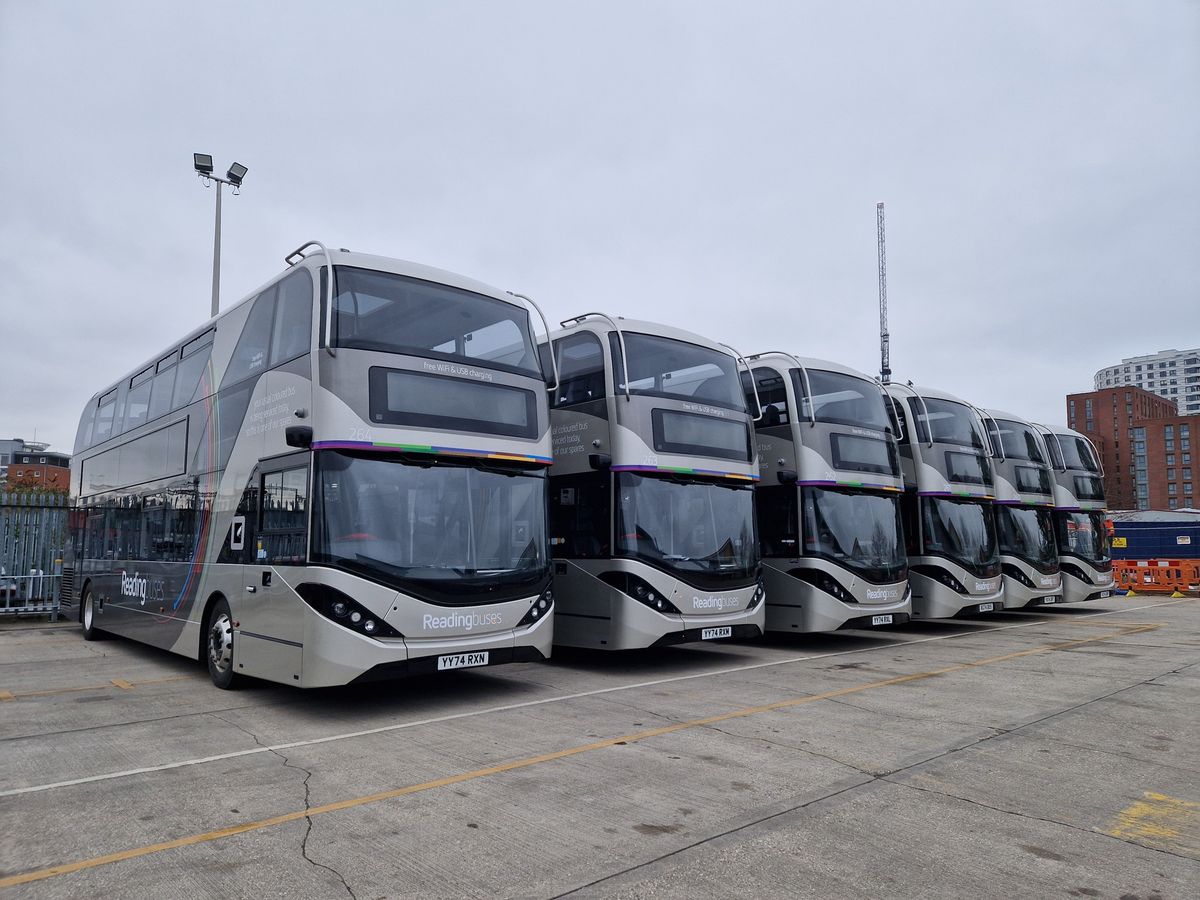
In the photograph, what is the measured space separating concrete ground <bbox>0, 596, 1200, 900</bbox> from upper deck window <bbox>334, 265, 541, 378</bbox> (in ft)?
11.5

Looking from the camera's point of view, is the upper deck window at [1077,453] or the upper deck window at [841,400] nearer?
the upper deck window at [841,400]

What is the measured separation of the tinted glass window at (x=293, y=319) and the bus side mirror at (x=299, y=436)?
0.87m

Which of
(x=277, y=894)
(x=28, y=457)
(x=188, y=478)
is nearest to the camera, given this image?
(x=277, y=894)

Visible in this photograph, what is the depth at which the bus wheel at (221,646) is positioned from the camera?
345 inches

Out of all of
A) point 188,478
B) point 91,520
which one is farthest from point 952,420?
point 91,520

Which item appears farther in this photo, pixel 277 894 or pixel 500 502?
pixel 500 502

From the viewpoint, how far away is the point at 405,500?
25.2 ft

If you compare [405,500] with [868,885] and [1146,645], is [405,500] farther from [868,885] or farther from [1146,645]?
[1146,645]

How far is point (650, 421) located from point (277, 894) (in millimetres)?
7562

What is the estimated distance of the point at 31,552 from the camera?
1719cm

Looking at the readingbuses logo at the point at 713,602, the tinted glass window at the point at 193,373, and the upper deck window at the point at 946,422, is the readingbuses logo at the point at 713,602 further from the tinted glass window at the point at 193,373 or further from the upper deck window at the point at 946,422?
the upper deck window at the point at 946,422

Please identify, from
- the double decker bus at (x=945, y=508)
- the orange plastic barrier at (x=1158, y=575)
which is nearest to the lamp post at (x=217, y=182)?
the double decker bus at (x=945, y=508)

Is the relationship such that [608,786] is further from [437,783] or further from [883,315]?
[883,315]

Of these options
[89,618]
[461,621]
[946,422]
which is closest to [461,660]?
[461,621]
